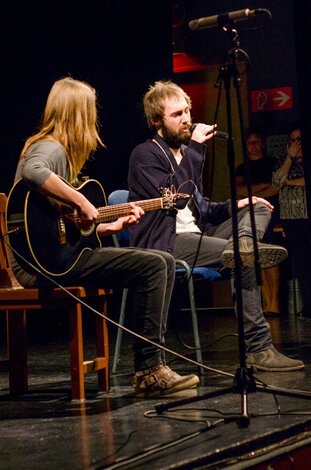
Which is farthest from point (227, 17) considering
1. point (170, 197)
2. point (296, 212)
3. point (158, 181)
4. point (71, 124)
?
point (296, 212)

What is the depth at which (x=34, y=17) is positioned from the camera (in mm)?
5742

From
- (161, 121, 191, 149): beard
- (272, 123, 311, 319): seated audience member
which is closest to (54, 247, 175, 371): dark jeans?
(161, 121, 191, 149): beard

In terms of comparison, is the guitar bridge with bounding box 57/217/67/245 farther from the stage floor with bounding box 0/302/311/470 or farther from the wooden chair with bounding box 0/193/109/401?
the stage floor with bounding box 0/302/311/470

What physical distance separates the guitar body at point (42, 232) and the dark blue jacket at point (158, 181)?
553 millimetres

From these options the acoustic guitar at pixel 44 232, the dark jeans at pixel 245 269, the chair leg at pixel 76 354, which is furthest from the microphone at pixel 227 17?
the chair leg at pixel 76 354

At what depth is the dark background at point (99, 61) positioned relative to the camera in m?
5.72

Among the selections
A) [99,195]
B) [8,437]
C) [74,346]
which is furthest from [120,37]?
[8,437]

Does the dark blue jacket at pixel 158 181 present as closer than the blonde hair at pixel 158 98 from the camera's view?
Yes

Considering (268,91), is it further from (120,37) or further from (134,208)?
(134,208)

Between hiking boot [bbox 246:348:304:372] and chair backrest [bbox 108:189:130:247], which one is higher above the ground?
chair backrest [bbox 108:189:130:247]

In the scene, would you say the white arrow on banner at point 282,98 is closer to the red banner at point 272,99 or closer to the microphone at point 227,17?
the red banner at point 272,99

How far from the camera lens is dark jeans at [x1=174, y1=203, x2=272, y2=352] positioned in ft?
11.8

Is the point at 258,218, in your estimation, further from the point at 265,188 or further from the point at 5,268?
the point at 265,188

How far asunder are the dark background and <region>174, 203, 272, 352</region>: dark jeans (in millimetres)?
2252
